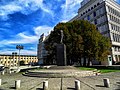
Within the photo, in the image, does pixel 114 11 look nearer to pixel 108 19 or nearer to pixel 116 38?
pixel 108 19

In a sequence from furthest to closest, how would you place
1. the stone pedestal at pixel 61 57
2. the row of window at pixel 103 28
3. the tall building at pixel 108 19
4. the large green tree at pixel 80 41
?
the row of window at pixel 103 28 → the tall building at pixel 108 19 → the large green tree at pixel 80 41 → the stone pedestal at pixel 61 57

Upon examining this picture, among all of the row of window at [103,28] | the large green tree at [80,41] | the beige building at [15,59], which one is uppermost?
the row of window at [103,28]

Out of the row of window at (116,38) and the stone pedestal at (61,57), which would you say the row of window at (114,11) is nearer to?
the row of window at (116,38)

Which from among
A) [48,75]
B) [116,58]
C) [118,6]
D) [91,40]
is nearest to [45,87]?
[48,75]

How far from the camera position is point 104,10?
154 ft

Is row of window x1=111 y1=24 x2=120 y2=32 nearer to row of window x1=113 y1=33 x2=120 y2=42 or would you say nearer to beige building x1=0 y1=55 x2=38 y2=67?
row of window x1=113 y1=33 x2=120 y2=42

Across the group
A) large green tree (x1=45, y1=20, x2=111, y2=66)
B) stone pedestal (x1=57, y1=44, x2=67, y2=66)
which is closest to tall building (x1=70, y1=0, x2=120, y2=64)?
large green tree (x1=45, y1=20, x2=111, y2=66)

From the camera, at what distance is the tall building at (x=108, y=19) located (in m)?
45.1

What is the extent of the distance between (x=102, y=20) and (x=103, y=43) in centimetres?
1707

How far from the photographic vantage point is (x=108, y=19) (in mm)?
45469

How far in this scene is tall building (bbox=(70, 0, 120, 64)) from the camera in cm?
4506

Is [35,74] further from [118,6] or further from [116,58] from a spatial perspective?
[118,6]

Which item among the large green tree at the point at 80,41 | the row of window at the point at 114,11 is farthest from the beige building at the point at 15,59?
the row of window at the point at 114,11

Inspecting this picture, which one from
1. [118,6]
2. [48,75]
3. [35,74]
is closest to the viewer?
[48,75]
